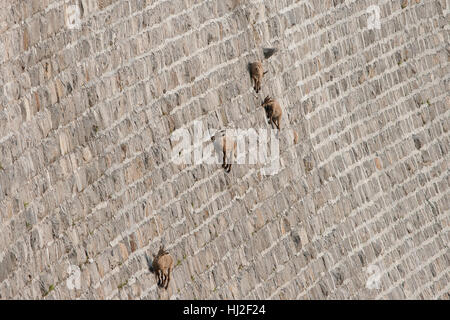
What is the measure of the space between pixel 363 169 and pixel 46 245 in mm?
5396

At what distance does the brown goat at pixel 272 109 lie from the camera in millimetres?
13180

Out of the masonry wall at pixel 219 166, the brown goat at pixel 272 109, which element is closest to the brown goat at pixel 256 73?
the masonry wall at pixel 219 166

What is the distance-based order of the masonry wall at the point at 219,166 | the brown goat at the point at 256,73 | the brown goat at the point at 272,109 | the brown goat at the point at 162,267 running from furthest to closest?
the brown goat at the point at 272,109, the brown goat at the point at 256,73, the brown goat at the point at 162,267, the masonry wall at the point at 219,166

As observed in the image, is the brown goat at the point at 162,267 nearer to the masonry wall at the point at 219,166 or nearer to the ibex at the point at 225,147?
the masonry wall at the point at 219,166

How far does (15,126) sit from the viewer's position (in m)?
10.4

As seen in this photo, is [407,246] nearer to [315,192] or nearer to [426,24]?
[315,192]

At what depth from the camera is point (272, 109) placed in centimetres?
1318

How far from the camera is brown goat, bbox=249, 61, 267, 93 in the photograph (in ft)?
42.8

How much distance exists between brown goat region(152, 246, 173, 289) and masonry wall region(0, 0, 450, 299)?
95 millimetres

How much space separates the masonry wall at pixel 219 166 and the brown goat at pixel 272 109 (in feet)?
0.35

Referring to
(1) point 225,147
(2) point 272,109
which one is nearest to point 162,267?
(1) point 225,147

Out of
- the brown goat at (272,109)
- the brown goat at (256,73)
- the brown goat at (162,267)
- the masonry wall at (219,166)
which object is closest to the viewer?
the masonry wall at (219,166)

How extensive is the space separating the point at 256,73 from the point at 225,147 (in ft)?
3.64

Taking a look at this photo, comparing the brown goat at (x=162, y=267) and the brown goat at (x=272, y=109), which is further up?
the brown goat at (x=272, y=109)
